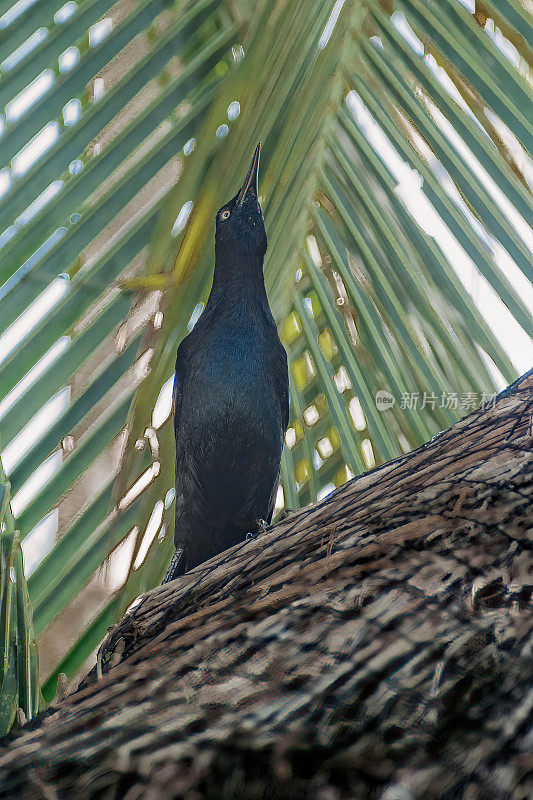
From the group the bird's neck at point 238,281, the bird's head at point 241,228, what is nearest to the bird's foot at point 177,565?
the bird's neck at point 238,281

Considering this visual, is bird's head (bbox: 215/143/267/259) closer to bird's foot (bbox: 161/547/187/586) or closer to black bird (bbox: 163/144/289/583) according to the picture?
black bird (bbox: 163/144/289/583)

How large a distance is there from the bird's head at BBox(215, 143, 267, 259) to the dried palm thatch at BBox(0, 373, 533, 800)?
3.90 feet

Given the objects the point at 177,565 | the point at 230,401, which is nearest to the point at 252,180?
the point at 230,401

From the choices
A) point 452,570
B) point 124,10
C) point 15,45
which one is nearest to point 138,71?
point 124,10

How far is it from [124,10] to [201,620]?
1.01 metres

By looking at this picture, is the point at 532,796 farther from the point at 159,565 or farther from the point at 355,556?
the point at 159,565

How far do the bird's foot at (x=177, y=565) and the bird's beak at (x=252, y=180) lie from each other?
2.44 feet

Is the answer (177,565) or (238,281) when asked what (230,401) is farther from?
(177,565)

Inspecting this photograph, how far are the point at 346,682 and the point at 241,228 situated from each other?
5.12ft

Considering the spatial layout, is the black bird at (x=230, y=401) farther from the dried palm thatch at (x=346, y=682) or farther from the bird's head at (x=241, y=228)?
the dried palm thatch at (x=346, y=682)

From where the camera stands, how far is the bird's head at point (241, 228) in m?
1.88

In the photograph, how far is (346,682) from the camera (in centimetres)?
60

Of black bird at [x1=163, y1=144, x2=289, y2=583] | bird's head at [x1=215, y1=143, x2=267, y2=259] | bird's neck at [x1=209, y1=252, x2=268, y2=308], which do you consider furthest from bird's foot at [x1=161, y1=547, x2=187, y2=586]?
bird's head at [x1=215, y1=143, x2=267, y2=259]

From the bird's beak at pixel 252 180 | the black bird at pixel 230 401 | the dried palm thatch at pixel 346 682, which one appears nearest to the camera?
the dried palm thatch at pixel 346 682
